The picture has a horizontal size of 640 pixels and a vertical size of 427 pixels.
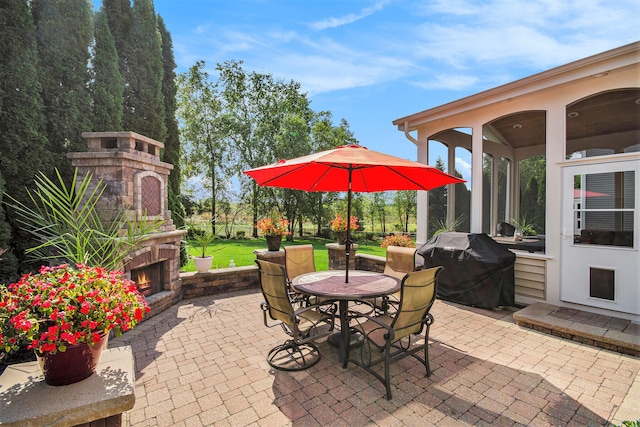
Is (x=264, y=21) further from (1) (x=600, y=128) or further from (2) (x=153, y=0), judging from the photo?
(1) (x=600, y=128)

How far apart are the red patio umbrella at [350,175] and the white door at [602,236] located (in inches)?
90.2

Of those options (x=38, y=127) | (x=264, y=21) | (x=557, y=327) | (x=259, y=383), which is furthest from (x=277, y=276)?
(x=264, y=21)

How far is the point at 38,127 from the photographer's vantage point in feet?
14.0

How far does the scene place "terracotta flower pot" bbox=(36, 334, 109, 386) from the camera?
1688 mm

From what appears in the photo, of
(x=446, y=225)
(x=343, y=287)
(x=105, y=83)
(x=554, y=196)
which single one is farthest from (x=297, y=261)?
(x=105, y=83)

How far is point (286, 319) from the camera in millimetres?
3000

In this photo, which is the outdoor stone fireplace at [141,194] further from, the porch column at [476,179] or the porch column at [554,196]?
the porch column at [554,196]

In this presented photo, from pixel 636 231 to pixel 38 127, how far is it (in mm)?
8124

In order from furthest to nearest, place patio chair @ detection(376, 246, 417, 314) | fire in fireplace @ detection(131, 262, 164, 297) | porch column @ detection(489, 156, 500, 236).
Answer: porch column @ detection(489, 156, 500, 236), fire in fireplace @ detection(131, 262, 164, 297), patio chair @ detection(376, 246, 417, 314)

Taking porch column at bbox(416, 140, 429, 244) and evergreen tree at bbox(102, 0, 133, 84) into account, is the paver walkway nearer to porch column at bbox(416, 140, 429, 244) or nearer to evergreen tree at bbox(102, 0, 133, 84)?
porch column at bbox(416, 140, 429, 244)

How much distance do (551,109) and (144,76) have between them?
7629 mm

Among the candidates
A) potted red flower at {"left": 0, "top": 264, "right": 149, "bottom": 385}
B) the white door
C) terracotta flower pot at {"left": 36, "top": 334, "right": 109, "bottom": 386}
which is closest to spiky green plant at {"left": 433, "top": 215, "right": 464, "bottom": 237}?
the white door

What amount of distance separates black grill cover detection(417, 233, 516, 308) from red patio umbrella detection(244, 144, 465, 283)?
1.60 metres

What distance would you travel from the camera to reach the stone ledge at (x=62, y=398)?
150cm
